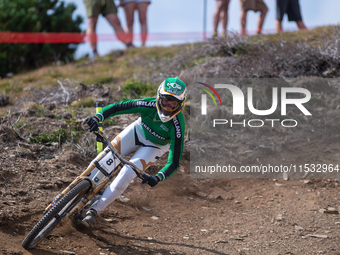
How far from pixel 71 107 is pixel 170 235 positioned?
4502 millimetres

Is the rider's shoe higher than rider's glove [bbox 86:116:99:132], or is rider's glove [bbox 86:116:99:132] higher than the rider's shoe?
rider's glove [bbox 86:116:99:132]

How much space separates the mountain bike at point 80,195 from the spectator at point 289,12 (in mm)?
9006

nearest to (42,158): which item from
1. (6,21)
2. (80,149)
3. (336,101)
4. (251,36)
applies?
(80,149)

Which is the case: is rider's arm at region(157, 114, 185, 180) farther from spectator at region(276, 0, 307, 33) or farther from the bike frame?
spectator at region(276, 0, 307, 33)

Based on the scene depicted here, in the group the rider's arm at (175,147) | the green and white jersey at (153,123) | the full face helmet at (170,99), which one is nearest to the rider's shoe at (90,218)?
the rider's arm at (175,147)

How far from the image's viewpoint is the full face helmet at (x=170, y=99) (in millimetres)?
4828

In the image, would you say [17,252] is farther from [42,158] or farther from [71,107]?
[71,107]

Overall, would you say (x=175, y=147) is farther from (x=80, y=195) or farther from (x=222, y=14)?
(x=222, y=14)

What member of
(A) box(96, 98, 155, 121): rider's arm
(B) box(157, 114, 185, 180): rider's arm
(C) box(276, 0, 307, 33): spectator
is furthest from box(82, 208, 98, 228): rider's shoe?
(C) box(276, 0, 307, 33): spectator

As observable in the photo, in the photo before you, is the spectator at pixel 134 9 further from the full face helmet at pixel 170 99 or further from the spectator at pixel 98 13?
the full face helmet at pixel 170 99

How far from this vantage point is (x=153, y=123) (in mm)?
5199

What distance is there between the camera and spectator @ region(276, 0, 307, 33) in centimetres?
1152

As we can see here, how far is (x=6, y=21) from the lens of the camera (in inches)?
774

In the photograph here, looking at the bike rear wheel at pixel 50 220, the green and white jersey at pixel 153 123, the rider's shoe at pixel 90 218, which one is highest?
the green and white jersey at pixel 153 123
